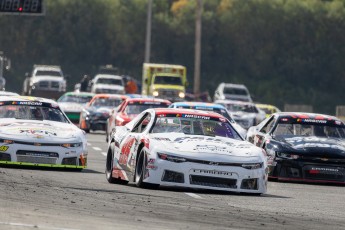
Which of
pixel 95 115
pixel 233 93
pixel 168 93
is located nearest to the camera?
pixel 95 115

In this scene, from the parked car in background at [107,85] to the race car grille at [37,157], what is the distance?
47.5 metres

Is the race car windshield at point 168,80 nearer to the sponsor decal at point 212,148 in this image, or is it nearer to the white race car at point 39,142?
the white race car at point 39,142

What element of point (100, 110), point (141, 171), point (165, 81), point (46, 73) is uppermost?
point (141, 171)

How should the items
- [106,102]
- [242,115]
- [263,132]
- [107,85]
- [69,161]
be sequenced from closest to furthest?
[69,161] < [263,132] < [106,102] < [242,115] < [107,85]

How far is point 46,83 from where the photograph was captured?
7100 centimetres

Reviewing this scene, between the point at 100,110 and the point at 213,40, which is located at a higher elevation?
the point at 100,110

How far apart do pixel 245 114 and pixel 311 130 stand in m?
22.7

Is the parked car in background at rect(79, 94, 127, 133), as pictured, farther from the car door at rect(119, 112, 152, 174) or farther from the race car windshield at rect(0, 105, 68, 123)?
the car door at rect(119, 112, 152, 174)

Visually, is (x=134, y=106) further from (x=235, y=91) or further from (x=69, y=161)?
(x=235, y=91)

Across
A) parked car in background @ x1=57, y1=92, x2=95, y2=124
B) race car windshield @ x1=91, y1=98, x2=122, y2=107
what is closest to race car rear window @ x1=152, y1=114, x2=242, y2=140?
race car windshield @ x1=91, y1=98, x2=122, y2=107

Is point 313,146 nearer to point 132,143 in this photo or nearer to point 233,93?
point 132,143

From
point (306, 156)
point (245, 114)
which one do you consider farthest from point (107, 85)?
point (306, 156)

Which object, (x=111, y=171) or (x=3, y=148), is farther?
(x=3, y=148)

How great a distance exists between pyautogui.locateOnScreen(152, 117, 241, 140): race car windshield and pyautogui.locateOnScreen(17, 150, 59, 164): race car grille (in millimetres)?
2972
